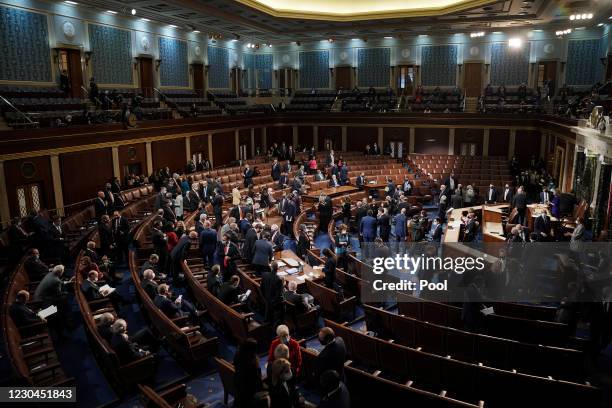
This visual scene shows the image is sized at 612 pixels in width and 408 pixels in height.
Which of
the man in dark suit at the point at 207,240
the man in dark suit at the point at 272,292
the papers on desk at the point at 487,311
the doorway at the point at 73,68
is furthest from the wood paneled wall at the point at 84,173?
the papers on desk at the point at 487,311

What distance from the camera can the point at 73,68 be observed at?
1841 centimetres

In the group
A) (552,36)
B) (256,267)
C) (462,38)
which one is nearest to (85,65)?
(256,267)

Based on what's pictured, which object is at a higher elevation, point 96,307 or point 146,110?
point 146,110

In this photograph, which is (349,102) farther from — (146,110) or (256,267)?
(256,267)

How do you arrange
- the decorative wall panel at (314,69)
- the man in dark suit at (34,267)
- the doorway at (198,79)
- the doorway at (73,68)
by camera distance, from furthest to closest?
1. the decorative wall panel at (314,69)
2. the doorway at (198,79)
3. the doorway at (73,68)
4. the man in dark suit at (34,267)

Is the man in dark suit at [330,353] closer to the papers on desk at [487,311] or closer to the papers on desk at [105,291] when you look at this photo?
the papers on desk at [487,311]

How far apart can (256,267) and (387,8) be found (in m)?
17.6

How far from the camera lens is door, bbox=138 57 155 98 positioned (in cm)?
2180

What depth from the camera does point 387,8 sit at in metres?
22.5

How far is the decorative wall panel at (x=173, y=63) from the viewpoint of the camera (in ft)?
75.5

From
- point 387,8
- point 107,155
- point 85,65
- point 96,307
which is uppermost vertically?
point 387,8

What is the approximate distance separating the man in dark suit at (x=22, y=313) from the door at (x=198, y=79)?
20311 millimetres

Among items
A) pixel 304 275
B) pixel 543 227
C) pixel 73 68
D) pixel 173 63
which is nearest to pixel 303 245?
pixel 304 275

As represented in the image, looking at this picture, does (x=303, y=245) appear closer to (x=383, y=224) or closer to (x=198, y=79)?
(x=383, y=224)
